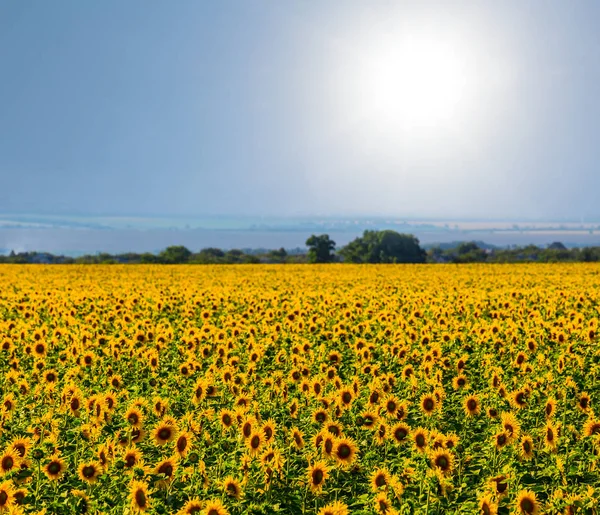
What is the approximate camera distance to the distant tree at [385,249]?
305 feet

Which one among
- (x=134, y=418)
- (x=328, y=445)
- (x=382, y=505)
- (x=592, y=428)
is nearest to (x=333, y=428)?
(x=328, y=445)

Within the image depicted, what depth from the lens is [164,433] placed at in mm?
6230

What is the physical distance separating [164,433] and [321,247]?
82827mm

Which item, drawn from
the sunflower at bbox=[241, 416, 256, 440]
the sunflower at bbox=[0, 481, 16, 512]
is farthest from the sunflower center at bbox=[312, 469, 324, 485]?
the sunflower at bbox=[0, 481, 16, 512]

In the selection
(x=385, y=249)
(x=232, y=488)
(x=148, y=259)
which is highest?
(x=385, y=249)

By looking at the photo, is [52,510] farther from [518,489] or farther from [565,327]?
[565,327]

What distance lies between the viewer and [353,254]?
335ft

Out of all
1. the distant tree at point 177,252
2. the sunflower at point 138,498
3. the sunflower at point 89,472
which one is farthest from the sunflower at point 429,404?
the distant tree at point 177,252

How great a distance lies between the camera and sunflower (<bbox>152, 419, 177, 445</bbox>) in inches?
244

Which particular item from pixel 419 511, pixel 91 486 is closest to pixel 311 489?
pixel 419 511

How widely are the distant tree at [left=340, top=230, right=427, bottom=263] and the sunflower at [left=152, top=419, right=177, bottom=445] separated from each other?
8196 centimetres

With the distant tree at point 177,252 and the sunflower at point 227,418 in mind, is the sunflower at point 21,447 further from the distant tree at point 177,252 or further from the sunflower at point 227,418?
the distant tree at point 177,252

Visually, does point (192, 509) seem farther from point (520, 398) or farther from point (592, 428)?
point (520, 398)

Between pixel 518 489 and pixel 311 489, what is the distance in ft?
6.69
